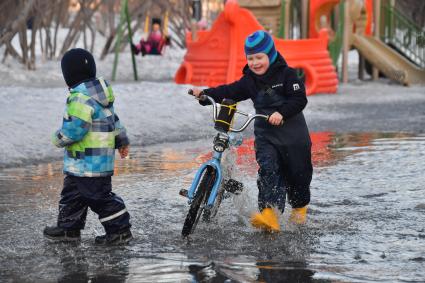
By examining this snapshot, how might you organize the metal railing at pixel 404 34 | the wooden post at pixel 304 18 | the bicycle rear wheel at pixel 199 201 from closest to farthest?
the bicycle rear wheel at pixel 199 201 → the wooden post at pixel 304 18 → the metal railing at pixel 404 34

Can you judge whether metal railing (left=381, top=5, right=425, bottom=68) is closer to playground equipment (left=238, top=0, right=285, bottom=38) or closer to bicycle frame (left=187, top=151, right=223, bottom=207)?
playground equipment (left=238, top=0, right=285, bottom=38)

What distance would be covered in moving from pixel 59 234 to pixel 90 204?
28cm

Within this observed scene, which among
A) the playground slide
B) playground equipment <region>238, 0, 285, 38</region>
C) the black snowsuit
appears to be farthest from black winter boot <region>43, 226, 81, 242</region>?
the playground slide

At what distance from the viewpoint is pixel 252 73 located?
21.1 feet

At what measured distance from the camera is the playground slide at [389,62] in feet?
74.6

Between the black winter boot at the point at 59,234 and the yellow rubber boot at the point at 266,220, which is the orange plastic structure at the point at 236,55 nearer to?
the yellow rubber boot at the point at 266,220

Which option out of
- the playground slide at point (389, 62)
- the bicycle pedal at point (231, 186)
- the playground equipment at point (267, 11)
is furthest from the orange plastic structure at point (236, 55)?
the bicycle pedal at point (231, 186)

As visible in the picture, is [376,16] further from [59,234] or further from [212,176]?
[59,234]

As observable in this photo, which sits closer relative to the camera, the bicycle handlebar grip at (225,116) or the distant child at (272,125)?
the bicycle handlebar grip at (225,116)

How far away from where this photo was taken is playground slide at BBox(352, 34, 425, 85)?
22750 mm

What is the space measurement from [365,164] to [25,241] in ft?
14.9

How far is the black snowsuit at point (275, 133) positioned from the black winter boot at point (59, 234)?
1.25m

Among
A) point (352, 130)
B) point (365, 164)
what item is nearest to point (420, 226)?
point (365, 164)

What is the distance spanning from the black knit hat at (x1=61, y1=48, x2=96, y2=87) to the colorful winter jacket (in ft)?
0.17
